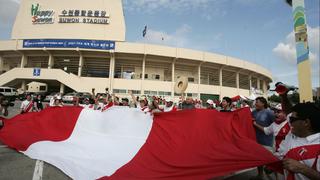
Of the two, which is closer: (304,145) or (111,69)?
(304,145)

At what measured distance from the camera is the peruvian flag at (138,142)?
3.75m

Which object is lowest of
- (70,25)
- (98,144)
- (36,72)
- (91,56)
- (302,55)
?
(98,144)

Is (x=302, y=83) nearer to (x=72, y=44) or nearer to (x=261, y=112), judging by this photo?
(x=261, y=112)

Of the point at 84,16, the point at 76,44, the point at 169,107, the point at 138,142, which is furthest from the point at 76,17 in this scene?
the point at 138,142

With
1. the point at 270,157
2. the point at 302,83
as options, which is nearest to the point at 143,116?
the point at 270,157

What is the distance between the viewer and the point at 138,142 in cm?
545

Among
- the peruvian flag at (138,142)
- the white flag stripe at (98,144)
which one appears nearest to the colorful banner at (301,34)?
the peruvian flag at (138,142)

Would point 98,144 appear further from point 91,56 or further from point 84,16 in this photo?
point 84,16

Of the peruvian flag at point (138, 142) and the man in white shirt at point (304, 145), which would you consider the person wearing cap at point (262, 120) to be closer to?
the peruvian flag at point (138, 142)

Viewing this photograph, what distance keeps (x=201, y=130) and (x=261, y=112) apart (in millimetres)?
1408

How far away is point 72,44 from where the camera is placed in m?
37.9

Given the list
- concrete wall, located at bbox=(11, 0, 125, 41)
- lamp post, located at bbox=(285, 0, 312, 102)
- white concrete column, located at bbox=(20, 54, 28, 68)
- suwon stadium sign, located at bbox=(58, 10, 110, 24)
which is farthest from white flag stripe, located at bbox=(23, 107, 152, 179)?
white concrete column, located at bbox=(20, 54, 28, 68)

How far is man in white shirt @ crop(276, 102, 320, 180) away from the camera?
206 cm

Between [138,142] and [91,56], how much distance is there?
36703 millimetres
